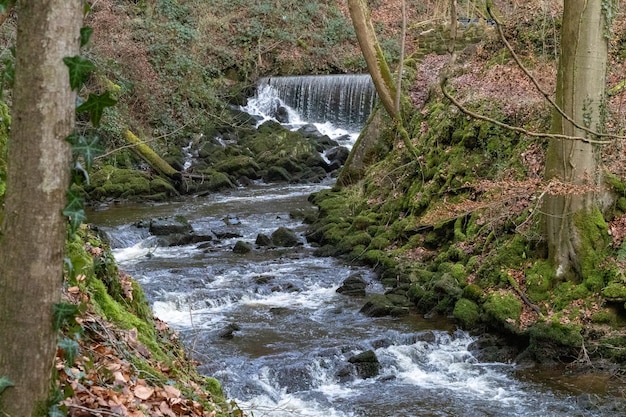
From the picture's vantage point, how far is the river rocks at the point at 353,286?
11.4 metres

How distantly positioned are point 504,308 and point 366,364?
7.00 ft

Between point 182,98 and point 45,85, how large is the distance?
22.6 metres

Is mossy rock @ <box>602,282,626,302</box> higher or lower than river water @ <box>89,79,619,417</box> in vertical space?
higher

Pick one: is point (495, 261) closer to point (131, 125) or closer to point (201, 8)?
point (131, 125)

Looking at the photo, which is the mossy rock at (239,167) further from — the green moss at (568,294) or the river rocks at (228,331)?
the green moss at (568,294)

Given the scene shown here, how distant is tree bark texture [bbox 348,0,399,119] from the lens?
50.9ft

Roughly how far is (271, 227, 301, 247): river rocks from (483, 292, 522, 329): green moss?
5578mm

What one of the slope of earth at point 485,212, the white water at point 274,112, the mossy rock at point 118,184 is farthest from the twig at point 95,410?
the white water at point 274,112

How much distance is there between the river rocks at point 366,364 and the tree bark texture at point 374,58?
27.0 feet

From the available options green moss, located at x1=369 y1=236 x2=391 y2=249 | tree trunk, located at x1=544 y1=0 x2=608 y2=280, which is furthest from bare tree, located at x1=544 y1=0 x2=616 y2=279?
green moss, located at x1=369 y1=236 x2=391 y2=249

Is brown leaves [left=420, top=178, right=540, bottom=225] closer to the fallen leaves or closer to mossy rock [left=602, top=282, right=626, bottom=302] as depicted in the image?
mossy rock [left=602, top=282, right=626, bottom=302]

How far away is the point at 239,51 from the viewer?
2908cm

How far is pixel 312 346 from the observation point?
365 inches

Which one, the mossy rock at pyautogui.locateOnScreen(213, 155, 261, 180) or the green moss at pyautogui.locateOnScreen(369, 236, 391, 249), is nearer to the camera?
the green moss at pyautogui.locateOnScreen(369, 236, 391, 249)
